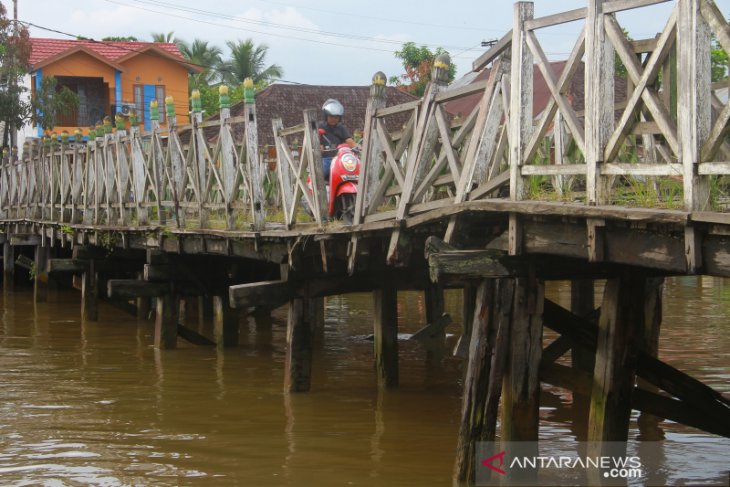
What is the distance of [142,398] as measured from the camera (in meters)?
12.0

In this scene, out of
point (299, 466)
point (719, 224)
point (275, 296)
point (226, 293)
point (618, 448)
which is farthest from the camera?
point (226, 293)

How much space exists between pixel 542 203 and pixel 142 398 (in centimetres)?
648

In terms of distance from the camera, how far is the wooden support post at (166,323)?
1508 centimetres

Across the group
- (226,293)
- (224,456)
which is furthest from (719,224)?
(226,293)

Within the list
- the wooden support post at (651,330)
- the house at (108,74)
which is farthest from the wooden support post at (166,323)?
the house at (108,74)

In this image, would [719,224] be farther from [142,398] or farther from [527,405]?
[142,398]

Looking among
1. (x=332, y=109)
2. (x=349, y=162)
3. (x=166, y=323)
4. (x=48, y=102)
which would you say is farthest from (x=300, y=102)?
(x=349, y=162)

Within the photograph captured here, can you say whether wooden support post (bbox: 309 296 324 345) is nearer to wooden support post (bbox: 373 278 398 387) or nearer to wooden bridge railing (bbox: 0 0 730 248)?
wooden bridge railing (bbox: 0 0 730 248)

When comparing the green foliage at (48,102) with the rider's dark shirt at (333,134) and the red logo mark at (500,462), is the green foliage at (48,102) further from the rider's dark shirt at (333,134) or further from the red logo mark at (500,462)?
the red logo mark at (500,462)

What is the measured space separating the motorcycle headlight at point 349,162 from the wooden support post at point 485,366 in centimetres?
330

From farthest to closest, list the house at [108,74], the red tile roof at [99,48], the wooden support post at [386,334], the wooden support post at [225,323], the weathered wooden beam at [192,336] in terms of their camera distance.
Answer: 1. the red tile roof at [99,48]
2. the house at [108,74]
3. the weathered wooden beam at [192,336]
4. the wooden support post at [225,323]
5. the wooden support post at [386,334]

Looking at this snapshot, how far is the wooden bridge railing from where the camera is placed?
19.3 ft

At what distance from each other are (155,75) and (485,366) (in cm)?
3511

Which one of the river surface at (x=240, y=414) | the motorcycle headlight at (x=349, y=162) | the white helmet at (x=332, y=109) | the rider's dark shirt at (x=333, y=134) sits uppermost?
the white helmet at (x=332, y=109)
